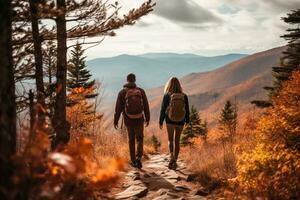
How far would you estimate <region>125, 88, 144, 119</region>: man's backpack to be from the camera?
31.3ft

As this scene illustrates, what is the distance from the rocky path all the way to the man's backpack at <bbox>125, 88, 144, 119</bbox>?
4.12 ft

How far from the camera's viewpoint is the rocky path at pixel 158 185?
22.3 ft

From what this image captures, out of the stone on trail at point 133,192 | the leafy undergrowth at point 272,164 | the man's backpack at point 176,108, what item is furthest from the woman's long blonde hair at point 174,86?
the leafy undergrowth at point 272,164

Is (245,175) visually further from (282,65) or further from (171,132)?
(282,65)

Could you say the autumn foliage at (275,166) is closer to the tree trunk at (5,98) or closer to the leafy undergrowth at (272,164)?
the leafy undergrowth at (272,164)

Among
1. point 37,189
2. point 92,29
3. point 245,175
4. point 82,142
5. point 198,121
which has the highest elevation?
point 92,29

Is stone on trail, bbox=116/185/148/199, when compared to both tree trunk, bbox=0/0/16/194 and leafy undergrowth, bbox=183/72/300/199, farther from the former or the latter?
tree trunk, bbox=0/0/16/194

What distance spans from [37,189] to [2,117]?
57cm

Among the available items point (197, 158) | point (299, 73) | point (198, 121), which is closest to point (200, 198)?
point (197, 158)

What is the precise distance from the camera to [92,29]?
789 centimetres

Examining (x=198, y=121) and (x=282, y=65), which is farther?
(x=198, y=121)

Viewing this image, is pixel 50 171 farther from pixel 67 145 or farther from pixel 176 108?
pixel 176 108

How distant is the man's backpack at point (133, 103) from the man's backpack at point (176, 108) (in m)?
0.70

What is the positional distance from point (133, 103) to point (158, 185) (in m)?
2.34
